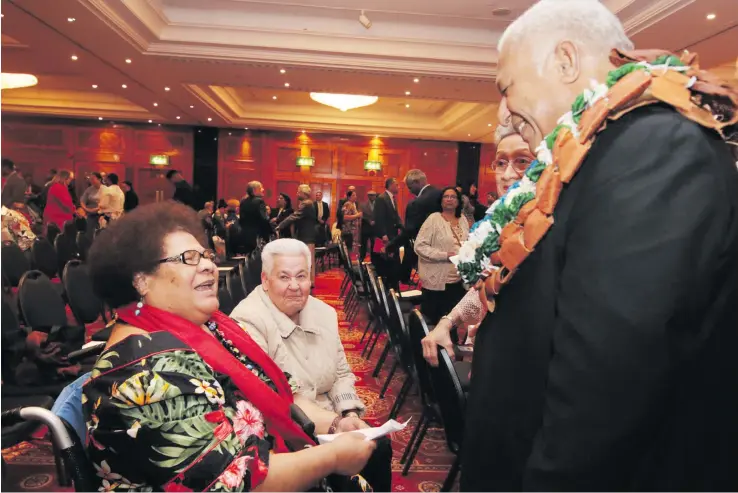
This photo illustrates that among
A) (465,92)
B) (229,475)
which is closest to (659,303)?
(229,475)

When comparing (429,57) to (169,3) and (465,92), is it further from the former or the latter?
(169,3)

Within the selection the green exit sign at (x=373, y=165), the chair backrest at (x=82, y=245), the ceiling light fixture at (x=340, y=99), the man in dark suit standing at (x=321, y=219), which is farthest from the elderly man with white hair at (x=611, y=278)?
the green exit sign at (x=373, y=165)

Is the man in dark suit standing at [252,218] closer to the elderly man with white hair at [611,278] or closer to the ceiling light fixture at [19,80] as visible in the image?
the elderly man with white hair at [611,278]

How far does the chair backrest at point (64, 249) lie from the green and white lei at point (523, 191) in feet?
18.2

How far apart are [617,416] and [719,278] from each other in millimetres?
246

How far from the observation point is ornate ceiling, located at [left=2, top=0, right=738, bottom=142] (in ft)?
19.5

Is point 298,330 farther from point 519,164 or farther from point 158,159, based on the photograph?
point 158,159

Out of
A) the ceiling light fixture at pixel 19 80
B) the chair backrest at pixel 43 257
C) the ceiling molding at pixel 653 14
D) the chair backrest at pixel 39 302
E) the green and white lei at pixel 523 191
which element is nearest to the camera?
the green and white lei at pixel 523 191

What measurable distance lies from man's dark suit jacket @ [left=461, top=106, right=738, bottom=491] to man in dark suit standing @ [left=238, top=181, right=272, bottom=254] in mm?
7146

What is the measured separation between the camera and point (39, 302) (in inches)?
121

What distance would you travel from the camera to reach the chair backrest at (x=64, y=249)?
572cm

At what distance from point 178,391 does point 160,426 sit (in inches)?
3.2

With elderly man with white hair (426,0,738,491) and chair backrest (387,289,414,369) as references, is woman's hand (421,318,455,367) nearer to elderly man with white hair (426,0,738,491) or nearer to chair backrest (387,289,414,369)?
chair backrest (387,289,414,369)

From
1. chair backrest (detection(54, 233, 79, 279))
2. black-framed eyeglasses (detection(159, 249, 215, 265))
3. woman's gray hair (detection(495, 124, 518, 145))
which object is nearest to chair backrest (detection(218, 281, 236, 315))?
black-framed eyeglasses (detection(159, 249, 215, 265))
